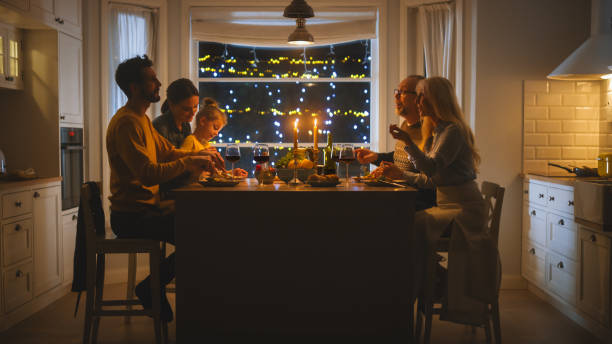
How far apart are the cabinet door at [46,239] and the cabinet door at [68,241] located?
0.32 feet

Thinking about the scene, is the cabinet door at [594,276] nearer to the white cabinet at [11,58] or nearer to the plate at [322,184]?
the plate at [322,184]

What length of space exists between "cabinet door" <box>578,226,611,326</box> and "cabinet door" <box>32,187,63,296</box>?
3.67 meters

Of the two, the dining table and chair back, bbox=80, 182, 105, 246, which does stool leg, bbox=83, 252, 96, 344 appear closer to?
chair back, bbox=80, 182, 105, 246

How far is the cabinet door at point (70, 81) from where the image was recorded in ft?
14.0

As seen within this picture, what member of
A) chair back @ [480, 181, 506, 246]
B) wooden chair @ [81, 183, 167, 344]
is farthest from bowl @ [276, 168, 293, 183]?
chair back @ [480, 181, 506, 246]

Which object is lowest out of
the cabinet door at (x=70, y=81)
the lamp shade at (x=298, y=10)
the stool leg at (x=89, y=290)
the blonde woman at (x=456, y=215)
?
the stool leg at (x=89, y=290)

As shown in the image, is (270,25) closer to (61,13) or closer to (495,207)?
(61,13)

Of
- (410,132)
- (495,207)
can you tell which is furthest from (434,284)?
(410,132)

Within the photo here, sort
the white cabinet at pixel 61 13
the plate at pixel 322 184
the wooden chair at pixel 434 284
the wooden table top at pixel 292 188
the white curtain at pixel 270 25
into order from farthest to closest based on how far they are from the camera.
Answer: the white curtain at pixel 270 25, the white cabinet at pixel 61 13, the wooden chair at pixel 434 284, the plate at pixel 322 184, the wooden table top at pixel 292 188

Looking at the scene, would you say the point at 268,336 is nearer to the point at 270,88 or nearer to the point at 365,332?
the point at 365,332

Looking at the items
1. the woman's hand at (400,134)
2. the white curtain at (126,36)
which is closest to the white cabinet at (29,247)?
the white curtain at (126,36)

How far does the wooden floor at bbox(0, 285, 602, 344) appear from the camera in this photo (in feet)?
10.8

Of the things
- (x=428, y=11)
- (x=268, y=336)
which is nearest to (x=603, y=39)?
(x=428, y=11)

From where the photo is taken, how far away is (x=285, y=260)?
8.67 ft
